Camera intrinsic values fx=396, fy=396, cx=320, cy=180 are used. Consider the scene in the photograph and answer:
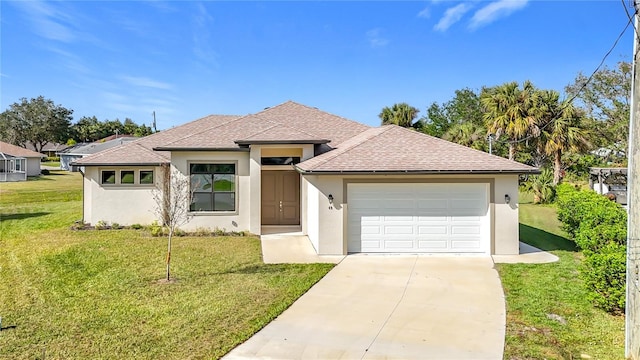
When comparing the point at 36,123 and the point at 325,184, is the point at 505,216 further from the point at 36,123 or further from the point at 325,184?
the point at 36,123

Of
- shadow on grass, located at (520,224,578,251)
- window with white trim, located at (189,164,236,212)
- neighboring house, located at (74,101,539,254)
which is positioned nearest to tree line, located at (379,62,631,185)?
shadow on grass, located at (520,224,578,251)

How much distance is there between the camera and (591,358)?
5426mm

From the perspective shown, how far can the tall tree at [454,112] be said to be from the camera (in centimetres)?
5350

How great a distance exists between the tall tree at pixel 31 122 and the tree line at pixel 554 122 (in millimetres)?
69344

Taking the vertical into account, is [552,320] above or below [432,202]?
below

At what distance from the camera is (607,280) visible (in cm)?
684

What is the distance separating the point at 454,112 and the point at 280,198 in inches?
1817

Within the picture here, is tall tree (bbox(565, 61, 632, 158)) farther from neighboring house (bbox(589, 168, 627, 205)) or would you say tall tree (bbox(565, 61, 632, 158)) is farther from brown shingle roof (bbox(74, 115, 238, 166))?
brown shingle roof (bbox(74, 115, 238, 166))

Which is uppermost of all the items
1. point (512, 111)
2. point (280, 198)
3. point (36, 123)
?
point (36, 123)

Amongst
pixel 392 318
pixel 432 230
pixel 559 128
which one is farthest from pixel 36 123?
pixel 392 318

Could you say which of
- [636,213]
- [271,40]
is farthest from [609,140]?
[636,213]

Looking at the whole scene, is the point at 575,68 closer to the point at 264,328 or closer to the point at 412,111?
the point at 412,111

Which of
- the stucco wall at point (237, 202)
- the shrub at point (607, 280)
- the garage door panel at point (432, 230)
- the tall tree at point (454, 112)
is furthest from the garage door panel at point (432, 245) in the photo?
the tall tree at point (454, 112)

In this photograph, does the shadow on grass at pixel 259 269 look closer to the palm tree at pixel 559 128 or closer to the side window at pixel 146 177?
the side window at pixel 146 177
